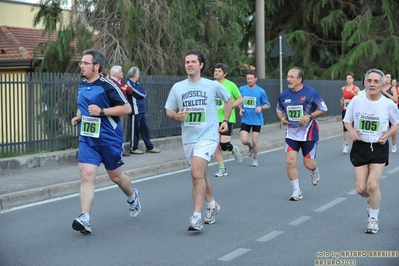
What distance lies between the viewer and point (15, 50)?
68.7 ft

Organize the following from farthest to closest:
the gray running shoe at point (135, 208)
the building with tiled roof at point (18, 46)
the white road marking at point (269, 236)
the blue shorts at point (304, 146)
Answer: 1. the building with tiled roof at point (18, 46)
2. the blue shorts at point (304, 146)
3. the gray running shoe at point (135, 208)
4. the white road marking at point (269, 236)

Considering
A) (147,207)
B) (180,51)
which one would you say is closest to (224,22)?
(180,51)

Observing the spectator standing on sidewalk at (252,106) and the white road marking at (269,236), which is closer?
the white road marking at (269,236)

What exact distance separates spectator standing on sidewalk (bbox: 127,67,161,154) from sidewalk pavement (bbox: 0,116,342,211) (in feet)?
0.81

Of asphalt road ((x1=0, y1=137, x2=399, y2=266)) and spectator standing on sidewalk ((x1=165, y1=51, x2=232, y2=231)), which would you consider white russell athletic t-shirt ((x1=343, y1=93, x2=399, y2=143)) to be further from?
spectator standing on sidewalk ((x1=165, y1=51, x2=232, y2=231))

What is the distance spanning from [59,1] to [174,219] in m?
11.4

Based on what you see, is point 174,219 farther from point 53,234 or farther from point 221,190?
point 221,190

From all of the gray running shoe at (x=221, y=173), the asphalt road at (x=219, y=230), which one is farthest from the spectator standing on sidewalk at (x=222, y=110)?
the asphalt road at (x=219, y=230)

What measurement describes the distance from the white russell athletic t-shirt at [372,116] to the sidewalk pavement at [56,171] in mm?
4867

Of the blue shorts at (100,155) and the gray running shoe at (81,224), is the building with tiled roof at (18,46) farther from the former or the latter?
the gray running shoe at (81,224)

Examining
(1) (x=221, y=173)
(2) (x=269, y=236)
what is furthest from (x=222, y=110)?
(2) (x=269, y=236)

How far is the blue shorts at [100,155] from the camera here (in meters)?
7.49

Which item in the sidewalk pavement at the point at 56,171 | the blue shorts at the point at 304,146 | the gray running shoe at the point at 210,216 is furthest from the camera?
the sidewalk pavement at the point at 56,171

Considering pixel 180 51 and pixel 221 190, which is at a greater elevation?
pixel 180 51
